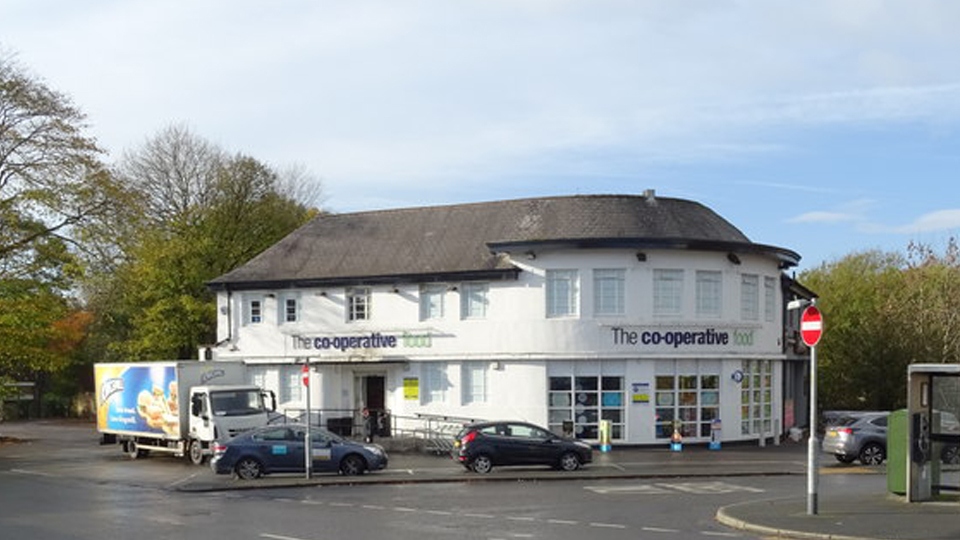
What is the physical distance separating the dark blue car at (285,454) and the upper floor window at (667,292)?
1208 cm

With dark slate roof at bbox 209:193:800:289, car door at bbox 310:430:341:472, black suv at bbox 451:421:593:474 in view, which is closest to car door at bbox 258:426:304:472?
car door at bbox 310:430:341:472

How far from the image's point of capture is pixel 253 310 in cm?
4491

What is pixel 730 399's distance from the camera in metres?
39.8

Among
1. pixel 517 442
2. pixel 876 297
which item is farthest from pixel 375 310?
pixel 876 297

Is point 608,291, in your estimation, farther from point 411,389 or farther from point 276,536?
point 276,536

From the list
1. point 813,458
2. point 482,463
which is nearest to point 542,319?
point 482,463

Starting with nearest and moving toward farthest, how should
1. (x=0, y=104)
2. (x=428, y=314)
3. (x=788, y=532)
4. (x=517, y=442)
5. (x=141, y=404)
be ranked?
(x=788, y=532) < (x=517, y=442) < (x=141, y=404) < (x=428, y=314) < (x=0, y=104)

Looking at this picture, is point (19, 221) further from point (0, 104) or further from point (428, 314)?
point (428, 314)

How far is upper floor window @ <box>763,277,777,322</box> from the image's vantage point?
137ft

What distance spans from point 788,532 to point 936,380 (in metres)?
5.34

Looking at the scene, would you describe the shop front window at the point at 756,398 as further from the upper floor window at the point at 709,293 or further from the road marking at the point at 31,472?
the road marking at the point at 31,472

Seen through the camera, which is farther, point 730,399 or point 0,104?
point 0,104

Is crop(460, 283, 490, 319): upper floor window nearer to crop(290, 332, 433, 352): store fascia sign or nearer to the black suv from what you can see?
crop(290, 332, 433, 352): store fascia sign

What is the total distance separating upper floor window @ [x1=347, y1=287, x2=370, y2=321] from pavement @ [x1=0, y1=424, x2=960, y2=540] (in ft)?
18.5
